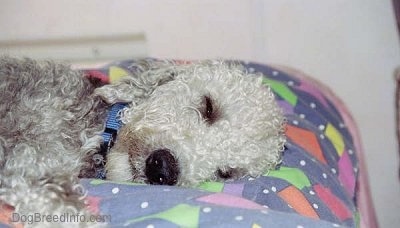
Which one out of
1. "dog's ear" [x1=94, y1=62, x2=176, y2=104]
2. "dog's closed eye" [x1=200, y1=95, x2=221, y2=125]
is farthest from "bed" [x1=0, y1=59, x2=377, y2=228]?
"dog's ear" [x1=94, y1=62, x2=176, y2=104]

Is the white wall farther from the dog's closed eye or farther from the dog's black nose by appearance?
the dog's black nose

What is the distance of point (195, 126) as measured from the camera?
1.89 m

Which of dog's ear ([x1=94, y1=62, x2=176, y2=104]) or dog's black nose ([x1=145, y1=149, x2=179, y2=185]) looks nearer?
dog's black nose ([x1=145, y1=149, x2=179, y2=185])

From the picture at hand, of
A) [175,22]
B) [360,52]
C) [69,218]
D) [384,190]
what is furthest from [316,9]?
[69,218]

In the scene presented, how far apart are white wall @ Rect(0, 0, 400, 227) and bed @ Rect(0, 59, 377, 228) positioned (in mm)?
273

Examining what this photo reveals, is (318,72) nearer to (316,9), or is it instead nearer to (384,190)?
(316,9)

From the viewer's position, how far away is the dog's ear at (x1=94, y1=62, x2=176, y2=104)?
2006mm

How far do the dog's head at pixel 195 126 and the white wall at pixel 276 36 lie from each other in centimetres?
90

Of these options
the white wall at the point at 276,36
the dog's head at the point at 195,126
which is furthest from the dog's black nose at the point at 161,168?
the white wall at the point at 276,36

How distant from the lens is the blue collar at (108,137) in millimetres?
1905

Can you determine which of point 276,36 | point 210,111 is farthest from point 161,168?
point 276,36

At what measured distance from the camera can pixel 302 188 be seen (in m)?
1.86

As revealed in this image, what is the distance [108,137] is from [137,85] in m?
0.18

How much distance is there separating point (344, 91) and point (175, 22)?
0.72 m
